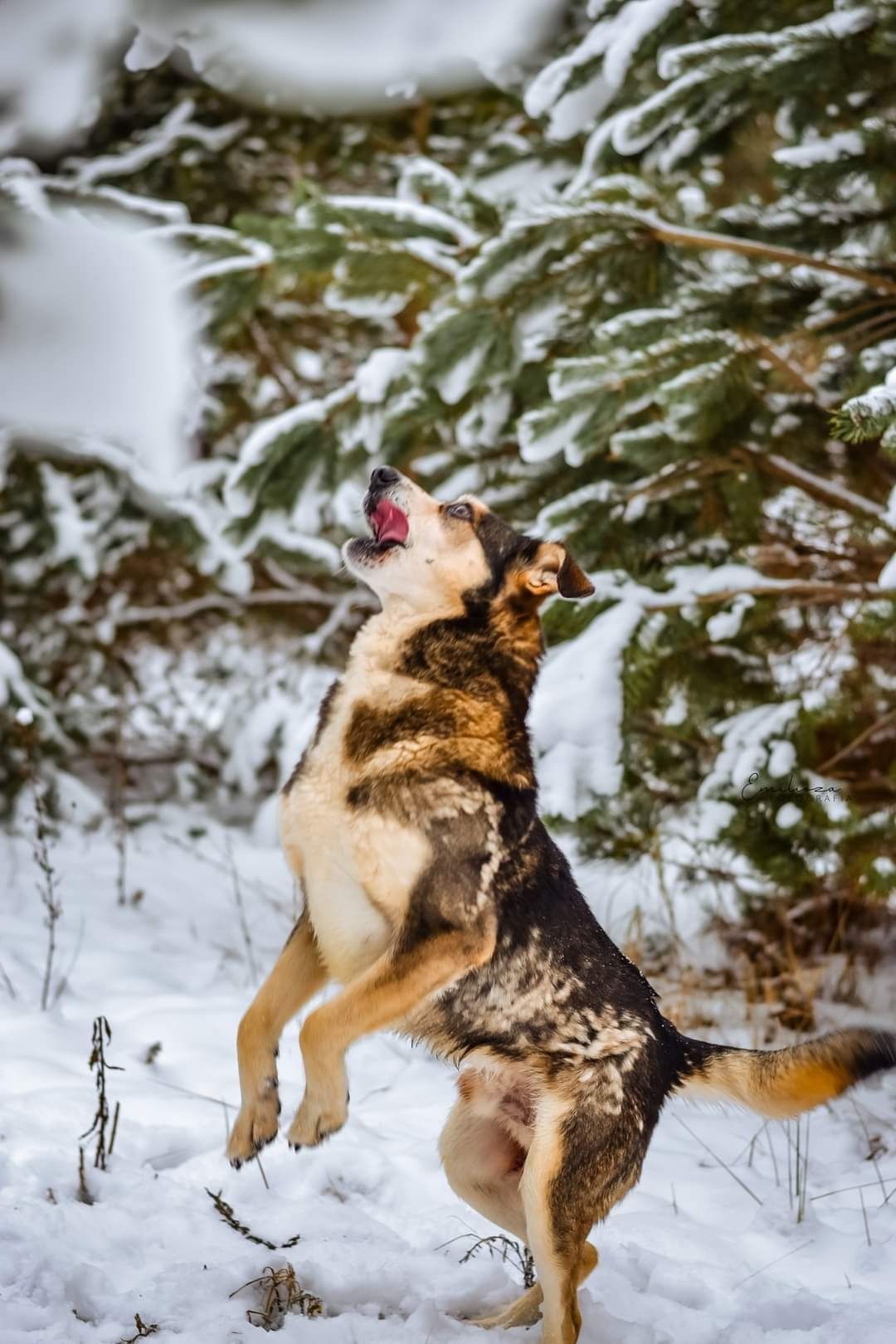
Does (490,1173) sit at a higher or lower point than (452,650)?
lower

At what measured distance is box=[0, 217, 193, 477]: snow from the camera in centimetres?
199

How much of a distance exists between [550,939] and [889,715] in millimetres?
2436

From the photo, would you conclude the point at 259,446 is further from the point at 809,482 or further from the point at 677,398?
the point at 809,482

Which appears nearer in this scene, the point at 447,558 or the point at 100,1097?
the point at 447,558

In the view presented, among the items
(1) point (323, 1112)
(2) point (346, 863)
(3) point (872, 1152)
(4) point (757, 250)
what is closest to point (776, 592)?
(4) point (757, 250)

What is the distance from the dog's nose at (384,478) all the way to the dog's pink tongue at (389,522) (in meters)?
0.05

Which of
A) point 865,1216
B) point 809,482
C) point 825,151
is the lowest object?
point 865,1216

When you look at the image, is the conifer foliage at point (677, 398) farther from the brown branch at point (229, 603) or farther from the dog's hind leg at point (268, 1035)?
the brown branch at point (229, 603)

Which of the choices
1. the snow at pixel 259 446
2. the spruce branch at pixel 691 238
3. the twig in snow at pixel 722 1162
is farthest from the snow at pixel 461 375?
the twig in snow at pixel 722 1162

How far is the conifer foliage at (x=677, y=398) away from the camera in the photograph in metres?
4.67

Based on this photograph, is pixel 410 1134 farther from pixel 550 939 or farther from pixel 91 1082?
pixel 550 939

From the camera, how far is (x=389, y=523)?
123 inches

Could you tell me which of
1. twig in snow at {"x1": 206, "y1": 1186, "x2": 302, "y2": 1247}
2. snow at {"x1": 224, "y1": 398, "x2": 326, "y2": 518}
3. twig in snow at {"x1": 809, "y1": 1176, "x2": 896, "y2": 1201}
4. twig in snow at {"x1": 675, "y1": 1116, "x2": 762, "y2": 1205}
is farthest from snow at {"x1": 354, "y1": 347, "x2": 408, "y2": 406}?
twig in snow at {"x1": 809, "y1": 1176, "x2": 896, "y2": 1201}

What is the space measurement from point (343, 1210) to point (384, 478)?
7.47 feet
